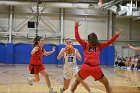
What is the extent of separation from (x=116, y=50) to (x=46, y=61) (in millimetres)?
7873

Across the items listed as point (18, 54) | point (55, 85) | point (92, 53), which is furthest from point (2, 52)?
point (92, 53)

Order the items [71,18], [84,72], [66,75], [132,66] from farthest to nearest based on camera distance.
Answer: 1. [71,18]
2. [132,66]
3. [66,75]
4. [84,72]

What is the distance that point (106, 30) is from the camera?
32.7 m

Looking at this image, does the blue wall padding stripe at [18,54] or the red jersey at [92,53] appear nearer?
the red jersey at [92,53]

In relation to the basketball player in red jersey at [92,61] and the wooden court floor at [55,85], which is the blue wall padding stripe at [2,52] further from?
the basketball player in red jersey at [92,61]

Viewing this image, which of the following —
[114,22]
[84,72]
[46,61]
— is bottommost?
[46,61]

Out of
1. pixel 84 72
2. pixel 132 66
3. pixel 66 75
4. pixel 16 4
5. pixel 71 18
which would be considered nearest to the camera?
pixel 84 72

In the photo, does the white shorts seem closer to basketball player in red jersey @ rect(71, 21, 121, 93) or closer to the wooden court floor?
basketball player in red jersey @ rect(71, 21, 121, 93)

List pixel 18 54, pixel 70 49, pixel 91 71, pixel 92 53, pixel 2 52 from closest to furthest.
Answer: pixel 91 71 → pixel 92 53 → pixel 70 49 → pixel 2 52 → pixel 18 54

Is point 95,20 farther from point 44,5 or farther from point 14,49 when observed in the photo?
point 14,49

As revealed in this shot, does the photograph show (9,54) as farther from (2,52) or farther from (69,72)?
(69,72)

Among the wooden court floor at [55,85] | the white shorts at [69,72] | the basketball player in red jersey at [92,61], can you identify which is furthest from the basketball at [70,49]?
the wooden court floor at [55,85]

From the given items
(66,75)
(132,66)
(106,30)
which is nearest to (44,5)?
(106,30)

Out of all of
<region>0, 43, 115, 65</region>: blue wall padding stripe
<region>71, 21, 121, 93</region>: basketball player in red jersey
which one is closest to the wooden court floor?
<region>71, 21, 121, 93</region>: basketball player in red jersey
